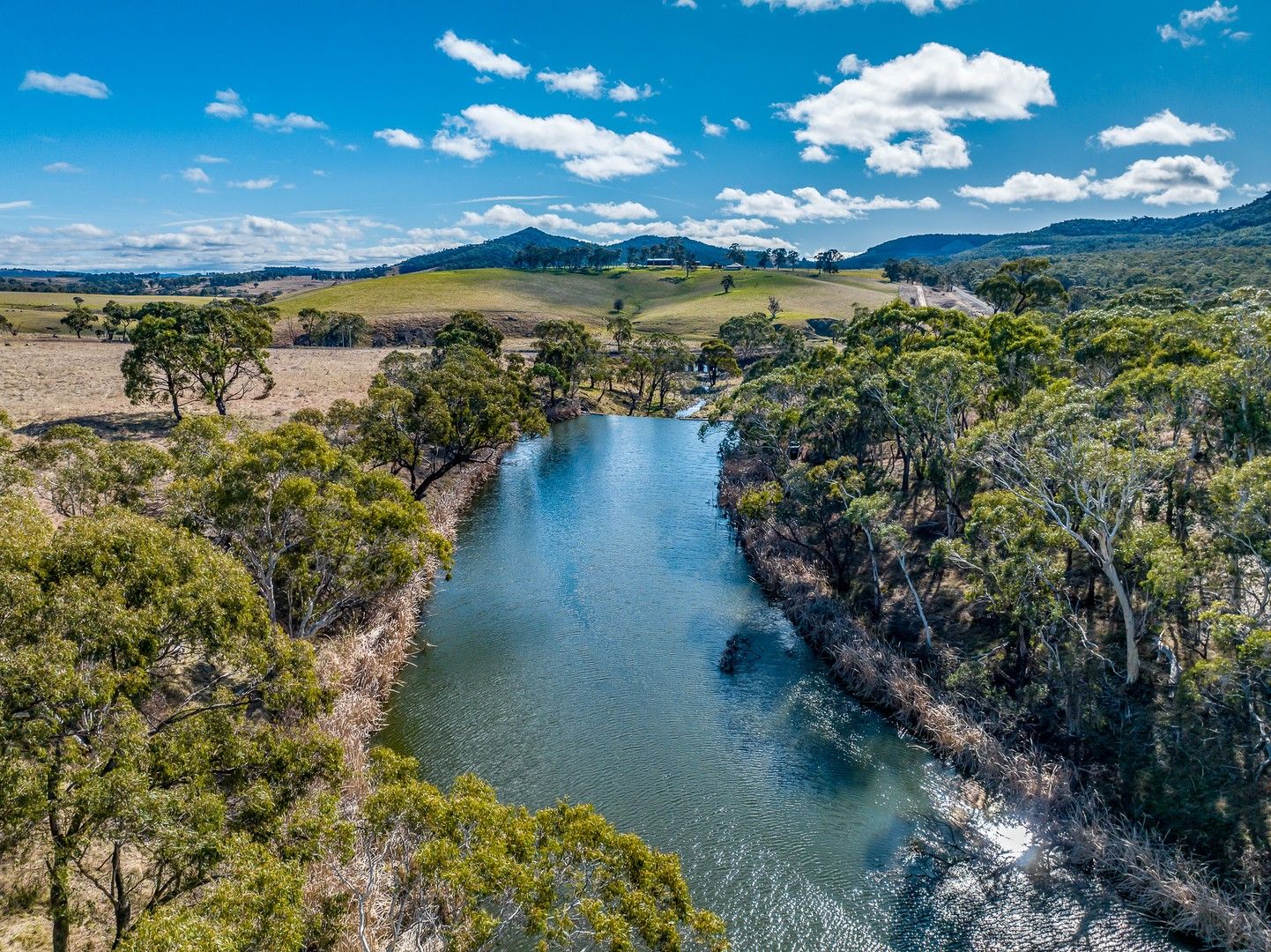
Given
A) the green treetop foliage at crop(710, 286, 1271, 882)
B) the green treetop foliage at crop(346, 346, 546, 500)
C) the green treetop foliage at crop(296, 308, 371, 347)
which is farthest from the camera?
the green treetop foliage at crop(296, 308, 371, 347)

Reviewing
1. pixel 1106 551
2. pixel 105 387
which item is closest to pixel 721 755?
pixel 1106 551

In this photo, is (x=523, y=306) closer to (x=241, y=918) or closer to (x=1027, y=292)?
(x=1027, y=292)

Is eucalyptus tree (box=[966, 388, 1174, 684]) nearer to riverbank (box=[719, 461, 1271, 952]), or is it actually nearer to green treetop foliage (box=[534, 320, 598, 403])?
riverbank (box=[719, 461, 1271, 952])

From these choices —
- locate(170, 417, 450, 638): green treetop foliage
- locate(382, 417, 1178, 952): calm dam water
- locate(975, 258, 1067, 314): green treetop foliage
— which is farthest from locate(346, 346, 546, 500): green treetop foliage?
locate(975, 258, 1067, 314): green treetop foliage

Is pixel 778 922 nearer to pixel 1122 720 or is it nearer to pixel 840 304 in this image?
pixel 1122 720

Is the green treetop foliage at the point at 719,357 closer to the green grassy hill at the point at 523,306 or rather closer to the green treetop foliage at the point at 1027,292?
the green treetop foliage at the point at 1027,292

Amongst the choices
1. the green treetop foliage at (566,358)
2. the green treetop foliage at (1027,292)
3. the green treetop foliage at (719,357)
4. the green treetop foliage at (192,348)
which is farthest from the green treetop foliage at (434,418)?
the green treetop foliage at (719,357)
